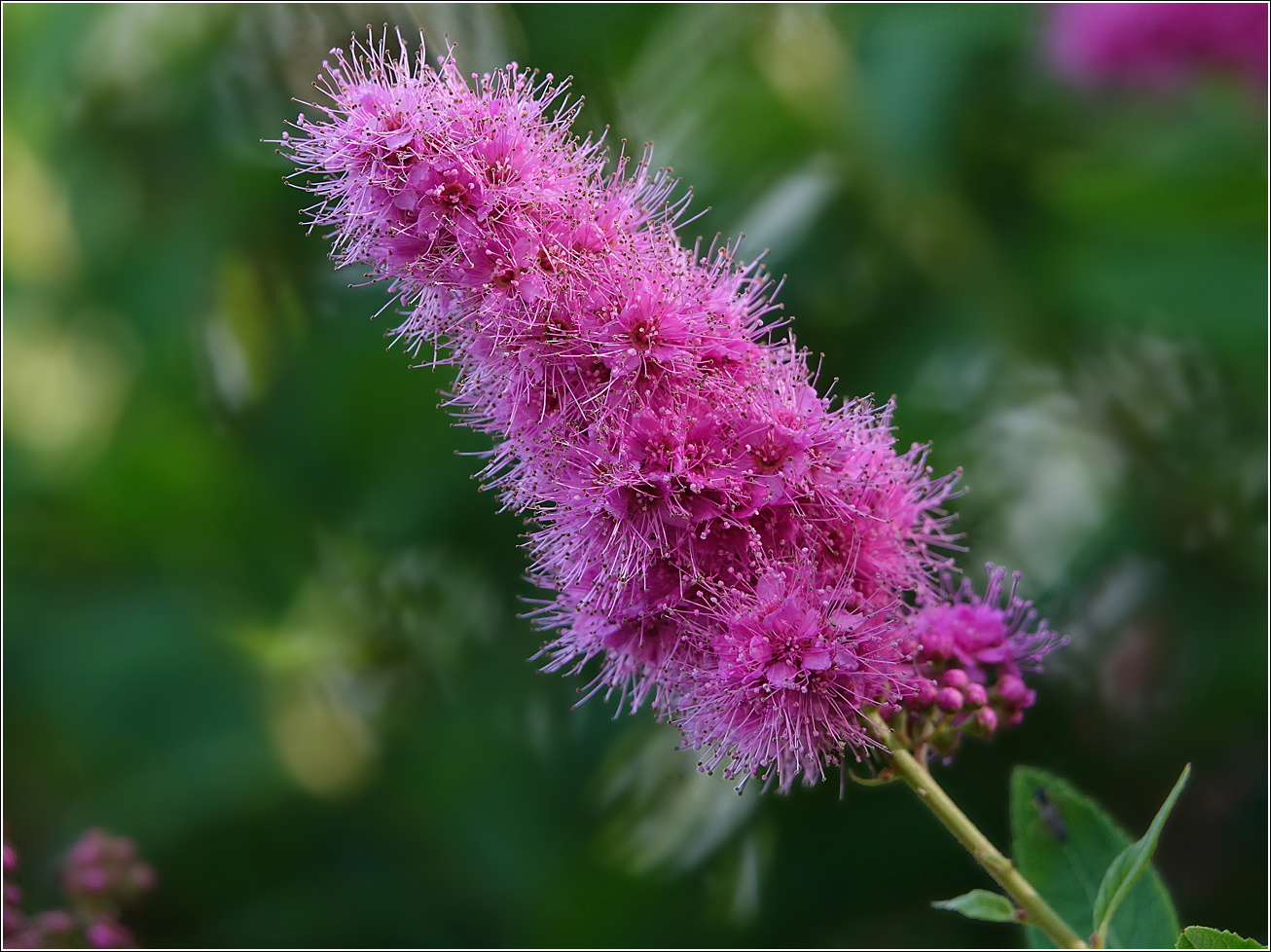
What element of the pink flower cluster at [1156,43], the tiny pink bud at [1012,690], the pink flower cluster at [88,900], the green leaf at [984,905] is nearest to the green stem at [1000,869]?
the green leaf at [984,905]

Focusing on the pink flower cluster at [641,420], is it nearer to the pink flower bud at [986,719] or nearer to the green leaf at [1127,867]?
the pink flower bud at [986,719]

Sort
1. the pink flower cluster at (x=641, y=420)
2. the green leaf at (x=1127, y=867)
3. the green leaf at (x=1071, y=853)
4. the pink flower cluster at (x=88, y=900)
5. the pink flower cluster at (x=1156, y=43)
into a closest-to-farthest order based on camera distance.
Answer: the green leaf at (x=1127, y=867) → the pink flower cluster at (x=641, y=420) → the green leaf at (x=1071, y=853) → the pink flower cluster at (x=88, y=900) → the pink flower cluster at (x=1156, y=43)

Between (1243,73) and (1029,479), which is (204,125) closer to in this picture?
(1029,479)

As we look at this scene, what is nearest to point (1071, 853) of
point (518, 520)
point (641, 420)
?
point (641, 420)

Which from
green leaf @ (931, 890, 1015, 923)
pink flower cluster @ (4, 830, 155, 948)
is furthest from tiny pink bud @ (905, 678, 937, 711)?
pink flower cluster @ (4, 830, 155, 948)

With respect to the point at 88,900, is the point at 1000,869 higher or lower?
lower

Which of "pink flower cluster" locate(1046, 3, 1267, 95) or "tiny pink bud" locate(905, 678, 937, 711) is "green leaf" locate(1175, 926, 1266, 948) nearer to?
"tiny pink bud" locate(905, 678, 937, 711)

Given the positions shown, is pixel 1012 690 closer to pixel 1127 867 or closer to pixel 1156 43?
pixel 1127 867
